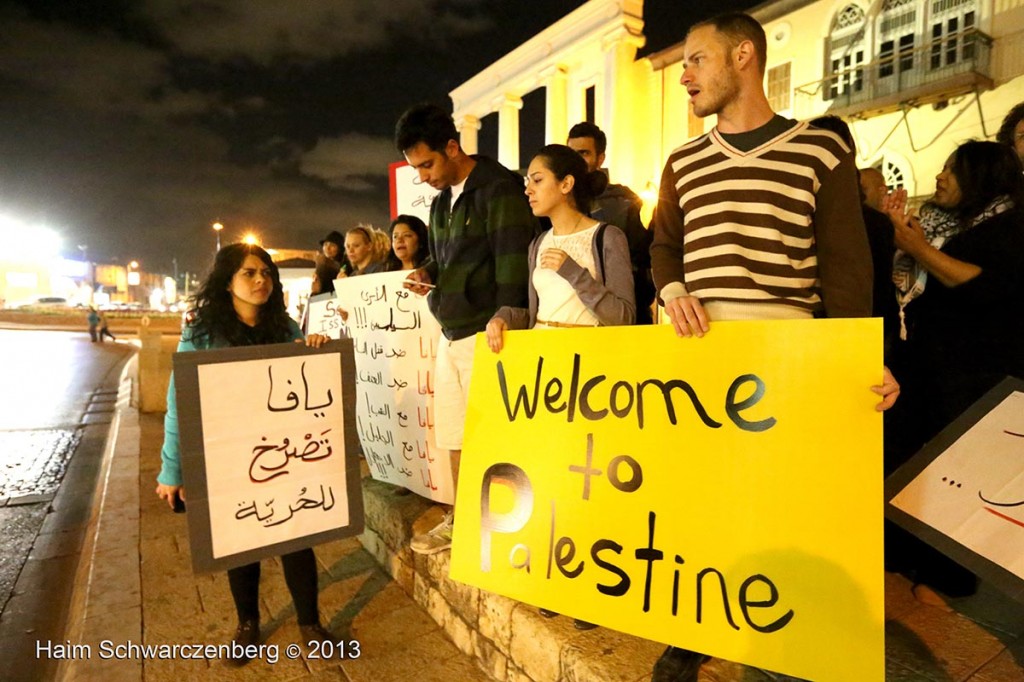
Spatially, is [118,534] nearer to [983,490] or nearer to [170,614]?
[170,614]

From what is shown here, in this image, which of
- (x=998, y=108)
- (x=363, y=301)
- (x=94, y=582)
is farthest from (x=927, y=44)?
(x=94, y=582)

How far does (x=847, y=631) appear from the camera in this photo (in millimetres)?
1333

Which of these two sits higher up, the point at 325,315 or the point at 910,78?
the point at 910,78

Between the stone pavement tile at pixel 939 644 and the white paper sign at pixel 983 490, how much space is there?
1.80 ft

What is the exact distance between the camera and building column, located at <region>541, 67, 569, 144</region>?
18.3 metres

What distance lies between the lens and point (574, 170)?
233cm

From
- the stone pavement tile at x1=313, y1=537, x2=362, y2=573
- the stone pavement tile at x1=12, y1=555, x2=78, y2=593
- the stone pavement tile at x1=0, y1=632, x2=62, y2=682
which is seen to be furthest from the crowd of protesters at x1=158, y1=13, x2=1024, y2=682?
the stone pavement tile at x1=12, y1=555, x2=78, y2=593

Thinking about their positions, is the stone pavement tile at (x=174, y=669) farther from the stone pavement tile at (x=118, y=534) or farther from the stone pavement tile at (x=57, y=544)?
the stone pavement tile at (x=57, y=544)

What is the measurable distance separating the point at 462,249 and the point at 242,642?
2010 mm

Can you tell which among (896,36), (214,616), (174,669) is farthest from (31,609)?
(896,36)

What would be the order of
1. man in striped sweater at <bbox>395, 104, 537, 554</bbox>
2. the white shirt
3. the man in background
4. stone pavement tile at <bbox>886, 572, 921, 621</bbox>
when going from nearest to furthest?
stone pavement tile at <bbox>886, 572, 921, 621</bbox> < the white shirt < man in striped sweater at <bbox>395, 104, 537, 554</bbox> < the man in background

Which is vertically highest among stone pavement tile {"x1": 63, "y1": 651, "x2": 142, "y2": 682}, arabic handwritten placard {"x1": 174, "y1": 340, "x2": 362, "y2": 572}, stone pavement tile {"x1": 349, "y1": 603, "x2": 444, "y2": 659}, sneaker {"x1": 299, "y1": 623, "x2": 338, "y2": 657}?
arabic handwritten placard {"x1": 174, "y1": 340, "x2": 362, "y2": 572}

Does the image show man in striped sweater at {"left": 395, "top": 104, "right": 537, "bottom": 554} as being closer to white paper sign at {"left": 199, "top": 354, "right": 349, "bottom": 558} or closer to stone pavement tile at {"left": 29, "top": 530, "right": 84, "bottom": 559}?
white paper sign at {"left": 199, "top": 354, "right": 349, "bottom": 558}

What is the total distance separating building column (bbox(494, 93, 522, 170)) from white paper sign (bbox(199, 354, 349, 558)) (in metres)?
19.3
